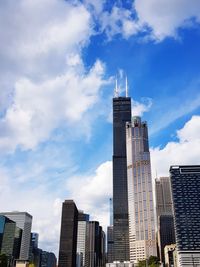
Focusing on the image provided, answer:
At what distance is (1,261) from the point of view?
12912 centimetres

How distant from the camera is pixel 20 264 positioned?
145250 mm

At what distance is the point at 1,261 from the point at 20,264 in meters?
17.9

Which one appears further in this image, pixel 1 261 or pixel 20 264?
pixel 20 264
